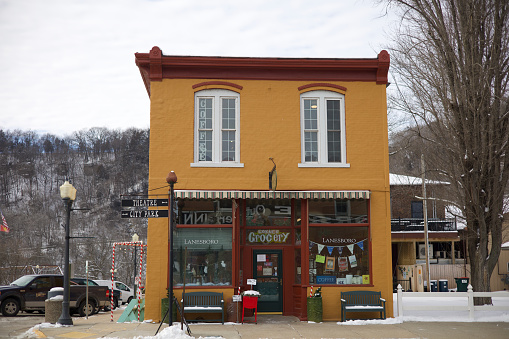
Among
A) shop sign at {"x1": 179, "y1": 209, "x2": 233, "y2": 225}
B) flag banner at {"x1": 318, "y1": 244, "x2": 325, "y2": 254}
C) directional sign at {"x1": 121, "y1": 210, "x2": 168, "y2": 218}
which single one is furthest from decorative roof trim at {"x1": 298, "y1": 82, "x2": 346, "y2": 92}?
directional sign at {"x1": 121, "y1": 210, "x2": 168, "y2": 218}

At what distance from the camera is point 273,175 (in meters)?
14.9

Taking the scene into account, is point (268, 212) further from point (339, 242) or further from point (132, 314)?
point (132, 314)

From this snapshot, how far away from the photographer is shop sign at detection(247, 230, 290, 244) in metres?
15.8

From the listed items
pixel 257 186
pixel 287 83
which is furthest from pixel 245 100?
pixel 257 186

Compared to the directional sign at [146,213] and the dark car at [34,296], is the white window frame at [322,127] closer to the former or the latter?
the directional sign at [146,213]

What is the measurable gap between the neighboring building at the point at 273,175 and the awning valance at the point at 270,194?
0.03 m

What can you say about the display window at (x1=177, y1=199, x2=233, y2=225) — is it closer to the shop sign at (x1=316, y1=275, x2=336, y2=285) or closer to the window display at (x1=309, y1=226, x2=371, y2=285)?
the window display at (x1=309, y1=226, x2=371, y2=285)

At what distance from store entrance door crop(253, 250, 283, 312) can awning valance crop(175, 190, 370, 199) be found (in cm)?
200

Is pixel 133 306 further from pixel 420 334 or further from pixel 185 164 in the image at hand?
pixel 420 334

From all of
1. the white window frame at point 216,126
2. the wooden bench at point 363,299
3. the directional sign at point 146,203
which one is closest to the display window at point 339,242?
the wooden bench at point 363,299

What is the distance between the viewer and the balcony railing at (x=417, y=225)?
33.5 m

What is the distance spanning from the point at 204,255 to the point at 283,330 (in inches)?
132

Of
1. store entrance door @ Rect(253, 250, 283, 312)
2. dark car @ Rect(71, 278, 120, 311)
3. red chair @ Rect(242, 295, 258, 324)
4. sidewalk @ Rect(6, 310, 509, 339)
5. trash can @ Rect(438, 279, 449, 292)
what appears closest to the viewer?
sidewalk @ Rect(6, 310, 509, 339)

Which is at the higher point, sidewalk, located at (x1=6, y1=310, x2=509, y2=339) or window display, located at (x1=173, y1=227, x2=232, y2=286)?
window display, located at (x1=173, y1=227, x2=232, y2=286)
